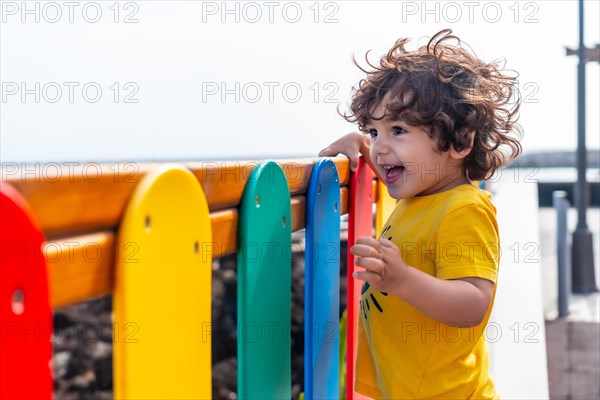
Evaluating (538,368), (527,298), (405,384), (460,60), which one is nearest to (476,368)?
(405,384)

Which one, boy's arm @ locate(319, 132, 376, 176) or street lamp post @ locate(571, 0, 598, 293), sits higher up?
boy's arm @ locate(319, 132, 376, 176)

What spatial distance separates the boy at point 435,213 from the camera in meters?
1.70

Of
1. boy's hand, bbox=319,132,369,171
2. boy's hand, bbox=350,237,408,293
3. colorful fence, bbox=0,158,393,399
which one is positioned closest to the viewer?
colorful fence, bbox=0,158,393,399

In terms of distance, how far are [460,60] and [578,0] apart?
248 inches

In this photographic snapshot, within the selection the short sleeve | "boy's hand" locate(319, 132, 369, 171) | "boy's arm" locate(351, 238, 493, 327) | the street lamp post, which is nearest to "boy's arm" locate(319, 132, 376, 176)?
"boy's hand" locate(319, 132, 369, 171)

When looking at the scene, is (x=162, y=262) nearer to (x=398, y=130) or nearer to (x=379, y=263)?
(x=379, y=263)

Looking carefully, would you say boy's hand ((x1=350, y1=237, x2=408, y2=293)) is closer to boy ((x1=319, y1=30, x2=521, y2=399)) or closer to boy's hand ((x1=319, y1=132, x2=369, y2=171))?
boy ((x1=319, y1=30, x2=521, y2=399))

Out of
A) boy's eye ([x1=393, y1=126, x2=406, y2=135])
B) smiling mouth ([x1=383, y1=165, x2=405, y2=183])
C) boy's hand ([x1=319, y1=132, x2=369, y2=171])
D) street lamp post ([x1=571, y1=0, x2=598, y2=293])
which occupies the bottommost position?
street lamp post ([x1=571, y1=0, x2=598, y2=293])

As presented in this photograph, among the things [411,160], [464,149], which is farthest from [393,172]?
[464,149]

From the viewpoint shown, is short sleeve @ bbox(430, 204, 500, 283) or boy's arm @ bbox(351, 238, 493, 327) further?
short sleeve @ bbox(430, 204, 500, 283)

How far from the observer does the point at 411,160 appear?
1.85 meters

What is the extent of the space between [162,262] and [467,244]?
80cm

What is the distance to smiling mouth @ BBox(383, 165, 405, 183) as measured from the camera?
74.7 inches

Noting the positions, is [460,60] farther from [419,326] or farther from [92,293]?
[92,293]
